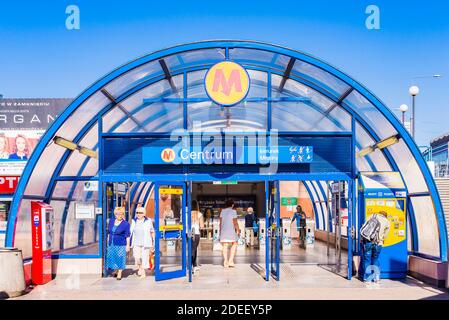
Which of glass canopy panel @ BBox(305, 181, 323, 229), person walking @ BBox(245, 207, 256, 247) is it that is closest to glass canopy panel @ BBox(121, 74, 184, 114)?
person walking @ BBox(245, 207, 256, 247)

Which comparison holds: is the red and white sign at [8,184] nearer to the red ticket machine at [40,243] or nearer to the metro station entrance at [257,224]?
the metro station entrance at [257,224]

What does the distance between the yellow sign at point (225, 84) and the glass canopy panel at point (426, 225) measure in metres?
4.53

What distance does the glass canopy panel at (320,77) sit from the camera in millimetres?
13000

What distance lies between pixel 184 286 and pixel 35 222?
339 centimetres

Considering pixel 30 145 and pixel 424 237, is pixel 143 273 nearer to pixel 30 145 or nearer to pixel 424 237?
pixel 424 237

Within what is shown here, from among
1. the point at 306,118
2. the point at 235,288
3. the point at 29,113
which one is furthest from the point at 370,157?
the point at 29,113

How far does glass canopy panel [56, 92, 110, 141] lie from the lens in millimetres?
13039

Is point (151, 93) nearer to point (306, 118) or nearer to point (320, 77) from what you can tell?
point (320, 77)

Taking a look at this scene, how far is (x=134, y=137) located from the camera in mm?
12812

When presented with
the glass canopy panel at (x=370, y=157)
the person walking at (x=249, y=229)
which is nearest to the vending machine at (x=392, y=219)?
the glass canopy panel at (x=370, y=157)

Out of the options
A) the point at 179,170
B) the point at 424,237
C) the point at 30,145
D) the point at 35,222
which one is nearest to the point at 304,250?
the point at 424,237

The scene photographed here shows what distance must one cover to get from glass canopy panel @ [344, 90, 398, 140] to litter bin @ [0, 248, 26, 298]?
7.65m

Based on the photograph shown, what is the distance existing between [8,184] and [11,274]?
1478cm

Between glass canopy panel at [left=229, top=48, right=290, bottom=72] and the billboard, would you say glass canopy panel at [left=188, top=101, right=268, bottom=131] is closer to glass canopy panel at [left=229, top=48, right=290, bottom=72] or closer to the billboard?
glass canopy panel at [left=229, top=48, right=290, bottom=72]
